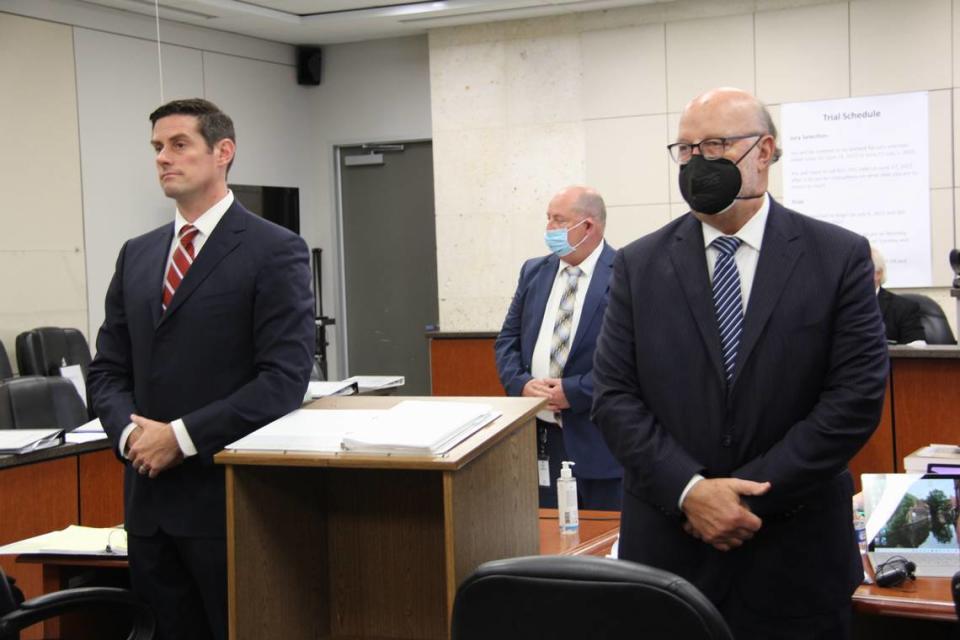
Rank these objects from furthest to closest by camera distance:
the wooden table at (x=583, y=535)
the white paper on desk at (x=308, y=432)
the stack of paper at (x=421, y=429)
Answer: the wooden table at (x=583, y=535) → the white paper on desk at (x=308, y=432) → the stack of paper at (x=421, y=429)

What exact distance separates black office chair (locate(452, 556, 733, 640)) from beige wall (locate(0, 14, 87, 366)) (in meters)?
6.07

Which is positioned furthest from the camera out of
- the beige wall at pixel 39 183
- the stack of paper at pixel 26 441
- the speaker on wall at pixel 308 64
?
the speaker on wall at pixel 308 64

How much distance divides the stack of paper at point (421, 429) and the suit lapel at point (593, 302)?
5.11 feet

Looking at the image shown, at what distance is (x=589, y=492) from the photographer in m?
3.64

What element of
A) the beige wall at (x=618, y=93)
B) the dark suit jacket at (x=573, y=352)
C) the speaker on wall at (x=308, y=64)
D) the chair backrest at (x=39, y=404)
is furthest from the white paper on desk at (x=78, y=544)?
the speaker on wall at (x=308, y=64)

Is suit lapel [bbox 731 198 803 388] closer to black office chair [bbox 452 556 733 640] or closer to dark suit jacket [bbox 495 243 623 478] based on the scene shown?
black office chair [bbox 452 556 733 640]

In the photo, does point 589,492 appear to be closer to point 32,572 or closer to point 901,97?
point 32,572

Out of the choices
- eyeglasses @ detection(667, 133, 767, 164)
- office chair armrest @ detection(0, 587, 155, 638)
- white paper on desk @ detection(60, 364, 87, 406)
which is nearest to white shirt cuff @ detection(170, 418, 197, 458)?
office chair armrest @ detection(0, 587, 155, 638)

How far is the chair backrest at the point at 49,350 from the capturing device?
6.55 metres

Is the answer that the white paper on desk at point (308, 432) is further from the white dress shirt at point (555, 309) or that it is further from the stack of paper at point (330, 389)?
the white dress shirt at point (555, 309)

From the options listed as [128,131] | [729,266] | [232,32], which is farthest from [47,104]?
[729,266]

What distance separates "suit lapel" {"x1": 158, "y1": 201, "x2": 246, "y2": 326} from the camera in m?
2.42

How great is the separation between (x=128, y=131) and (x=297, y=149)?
185cm

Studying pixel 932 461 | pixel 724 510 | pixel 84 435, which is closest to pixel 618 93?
pixel 84 435
